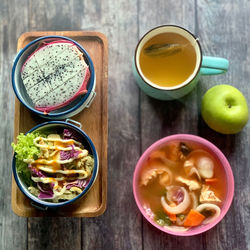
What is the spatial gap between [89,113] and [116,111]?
0.42 ft

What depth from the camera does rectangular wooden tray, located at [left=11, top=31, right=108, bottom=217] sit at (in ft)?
3.02

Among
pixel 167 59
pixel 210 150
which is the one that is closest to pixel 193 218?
pixel 210 150

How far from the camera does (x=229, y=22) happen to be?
→ 1.08 m

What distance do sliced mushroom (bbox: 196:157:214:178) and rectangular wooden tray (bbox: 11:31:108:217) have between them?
0.82 feet

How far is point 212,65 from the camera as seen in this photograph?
936 millimetres

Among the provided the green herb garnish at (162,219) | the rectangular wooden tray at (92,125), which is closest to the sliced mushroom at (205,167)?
the green herb garnish at (162,219)

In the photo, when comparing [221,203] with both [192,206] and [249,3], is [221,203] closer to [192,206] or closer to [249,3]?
[192,206]

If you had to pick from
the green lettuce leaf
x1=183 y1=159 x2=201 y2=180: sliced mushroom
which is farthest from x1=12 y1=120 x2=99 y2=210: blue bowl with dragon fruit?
x1=183 y1=159 x2=201 y2=180: sliced mushroom

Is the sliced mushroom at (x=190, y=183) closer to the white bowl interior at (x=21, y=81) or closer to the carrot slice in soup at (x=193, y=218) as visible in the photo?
the carrot slice in soup at (x=193, y=218)

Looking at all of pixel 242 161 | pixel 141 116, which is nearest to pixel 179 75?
pixel 141 116

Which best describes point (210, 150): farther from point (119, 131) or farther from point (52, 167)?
point (52, 167)

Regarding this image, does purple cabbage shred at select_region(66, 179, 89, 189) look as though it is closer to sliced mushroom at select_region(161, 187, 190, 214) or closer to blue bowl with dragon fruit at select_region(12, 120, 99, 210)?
blue bowl with dragon fruit at select_region(12, 120, 99, 210)

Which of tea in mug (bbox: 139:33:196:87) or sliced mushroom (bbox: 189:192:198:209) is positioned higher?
tea in mug (bbox: 139:33:196:87)

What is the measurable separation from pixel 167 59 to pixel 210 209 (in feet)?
1.32
